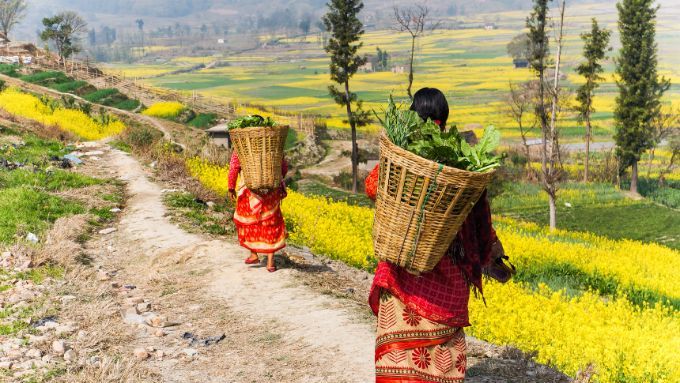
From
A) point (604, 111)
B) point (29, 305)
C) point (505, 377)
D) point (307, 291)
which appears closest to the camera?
point (505, 377)

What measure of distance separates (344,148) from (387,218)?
46761mm

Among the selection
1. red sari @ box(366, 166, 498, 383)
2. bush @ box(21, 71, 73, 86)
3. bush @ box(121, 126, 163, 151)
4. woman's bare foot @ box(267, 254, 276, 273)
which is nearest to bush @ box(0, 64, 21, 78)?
bush @ box(21, 71, 73, 86)

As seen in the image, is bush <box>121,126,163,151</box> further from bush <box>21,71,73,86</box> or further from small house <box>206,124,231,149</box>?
bush <box>21,71,73,86</box>

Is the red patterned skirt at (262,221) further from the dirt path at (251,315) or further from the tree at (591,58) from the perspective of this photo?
the tree at (591,58)

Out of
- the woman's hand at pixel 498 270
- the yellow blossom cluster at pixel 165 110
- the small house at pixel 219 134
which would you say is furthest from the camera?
the yellow blossom cluster at pixel 165 110

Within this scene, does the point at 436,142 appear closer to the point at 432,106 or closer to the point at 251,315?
the point at 432,106

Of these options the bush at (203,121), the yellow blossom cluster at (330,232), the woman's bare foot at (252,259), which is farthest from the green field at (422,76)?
the woman's bare foot at (252,259)

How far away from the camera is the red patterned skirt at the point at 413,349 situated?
374cm

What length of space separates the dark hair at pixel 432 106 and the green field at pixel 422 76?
1830 inches

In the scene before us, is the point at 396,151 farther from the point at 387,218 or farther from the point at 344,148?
the point at 344,148

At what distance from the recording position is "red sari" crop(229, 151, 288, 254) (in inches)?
328

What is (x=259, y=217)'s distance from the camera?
8344 mm

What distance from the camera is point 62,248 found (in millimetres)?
8828

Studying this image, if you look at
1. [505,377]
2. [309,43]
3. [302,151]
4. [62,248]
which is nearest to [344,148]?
[302,151]
